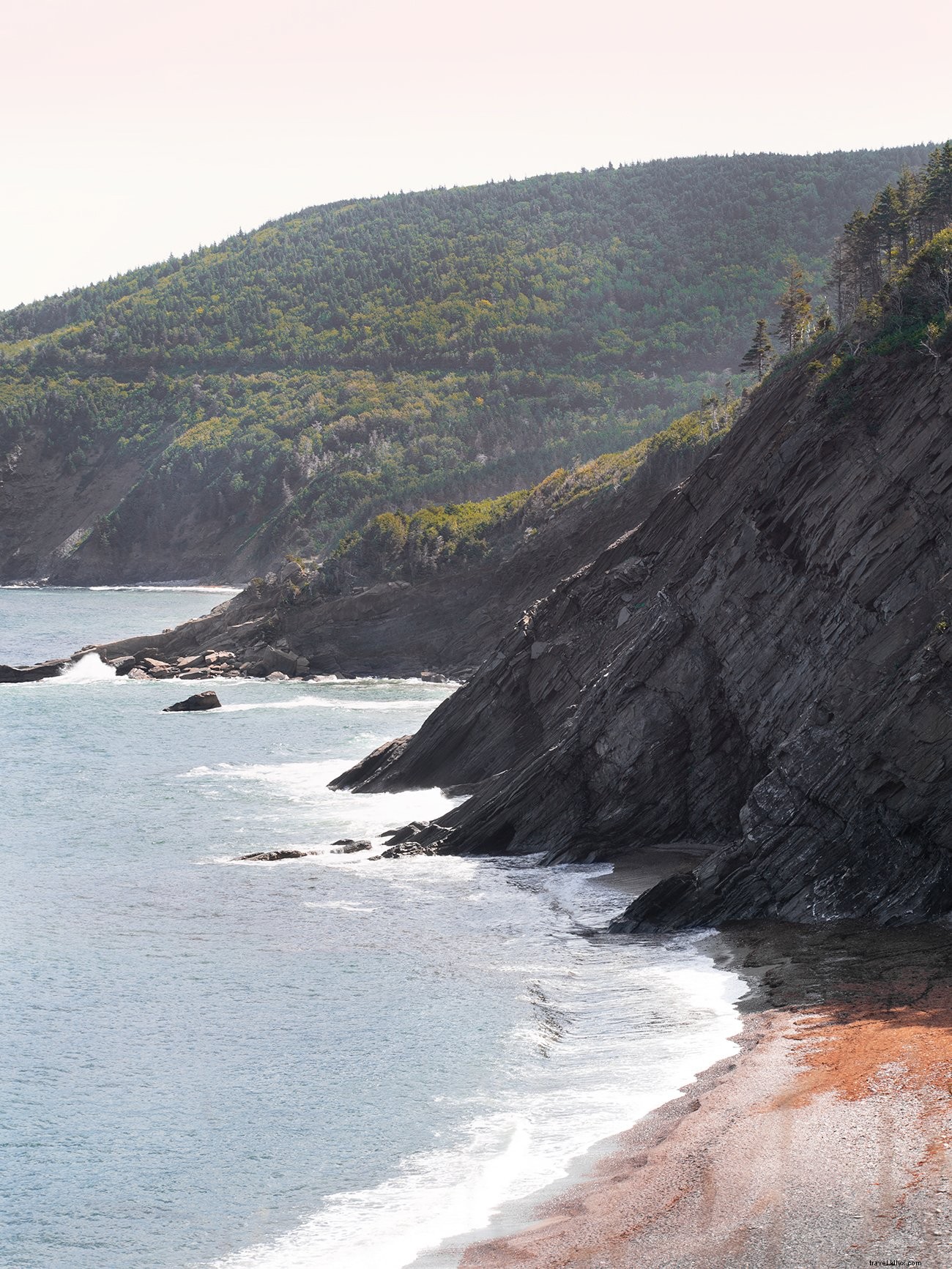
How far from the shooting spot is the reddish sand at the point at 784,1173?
15.8 m

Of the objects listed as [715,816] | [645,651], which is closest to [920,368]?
[645,651]

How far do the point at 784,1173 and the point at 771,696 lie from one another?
2023cm

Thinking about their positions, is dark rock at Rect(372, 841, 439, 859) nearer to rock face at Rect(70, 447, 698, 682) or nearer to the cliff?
the cliff

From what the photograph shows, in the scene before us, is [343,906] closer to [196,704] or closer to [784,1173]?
[784,1173]

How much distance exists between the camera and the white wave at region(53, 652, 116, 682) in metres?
92.1

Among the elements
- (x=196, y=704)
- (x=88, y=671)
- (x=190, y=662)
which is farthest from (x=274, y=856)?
(x=88, y=671)

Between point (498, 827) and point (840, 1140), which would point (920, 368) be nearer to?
point (498, 827)

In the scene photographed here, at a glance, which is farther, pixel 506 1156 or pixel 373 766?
pixel 373 766

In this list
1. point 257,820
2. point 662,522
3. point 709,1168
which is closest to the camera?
point 709,1168

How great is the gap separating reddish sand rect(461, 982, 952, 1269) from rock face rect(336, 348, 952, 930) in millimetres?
7892

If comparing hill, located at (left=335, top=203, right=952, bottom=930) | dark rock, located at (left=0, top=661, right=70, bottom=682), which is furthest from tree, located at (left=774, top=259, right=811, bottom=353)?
dark rock, located at (left=0, top=661, right=70, bottom=682)

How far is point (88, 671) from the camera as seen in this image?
94.6 metres

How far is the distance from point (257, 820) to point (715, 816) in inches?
656

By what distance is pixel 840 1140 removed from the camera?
18.2 metres
